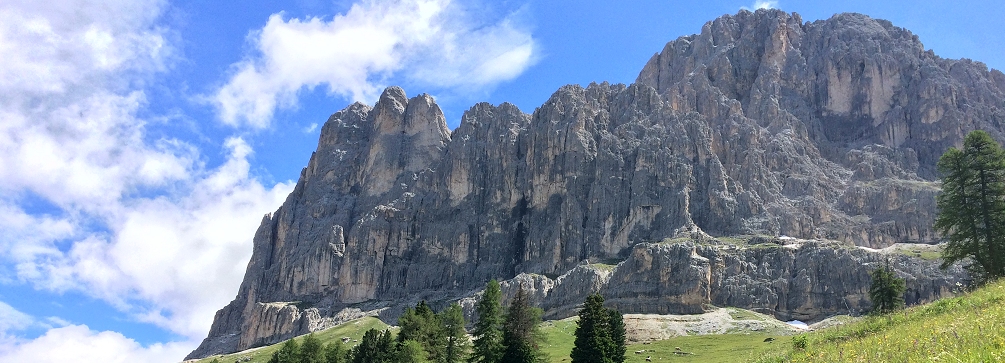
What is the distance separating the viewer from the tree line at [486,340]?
70.1 meters

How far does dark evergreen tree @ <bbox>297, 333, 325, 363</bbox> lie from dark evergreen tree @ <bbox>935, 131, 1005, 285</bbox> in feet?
215

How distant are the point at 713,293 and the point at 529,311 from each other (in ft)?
435

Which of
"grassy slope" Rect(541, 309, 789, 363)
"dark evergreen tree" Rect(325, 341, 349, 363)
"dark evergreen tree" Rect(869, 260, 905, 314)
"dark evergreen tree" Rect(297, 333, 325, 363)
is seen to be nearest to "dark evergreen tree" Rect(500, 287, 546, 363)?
"dark evergreen tree" Rect(325, 341, 349, 363)

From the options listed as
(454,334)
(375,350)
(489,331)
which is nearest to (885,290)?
(489,331)

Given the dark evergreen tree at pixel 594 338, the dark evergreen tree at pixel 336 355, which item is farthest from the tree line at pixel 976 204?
the dark evergreen tree at pixel 336 355

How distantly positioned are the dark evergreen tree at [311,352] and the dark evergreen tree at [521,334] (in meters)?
27.0

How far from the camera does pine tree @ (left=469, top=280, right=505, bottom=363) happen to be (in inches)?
2891

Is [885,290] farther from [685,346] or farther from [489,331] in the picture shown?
[685,346]

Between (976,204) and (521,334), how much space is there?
130ft

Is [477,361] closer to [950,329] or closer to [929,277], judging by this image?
[950,329]

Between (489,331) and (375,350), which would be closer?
(375,350)

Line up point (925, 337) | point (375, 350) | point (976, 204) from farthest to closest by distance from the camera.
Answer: point (375, 350), point (976, 204), point (925, 337)

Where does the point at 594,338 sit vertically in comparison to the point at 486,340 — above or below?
above

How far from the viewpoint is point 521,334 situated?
243 ft
